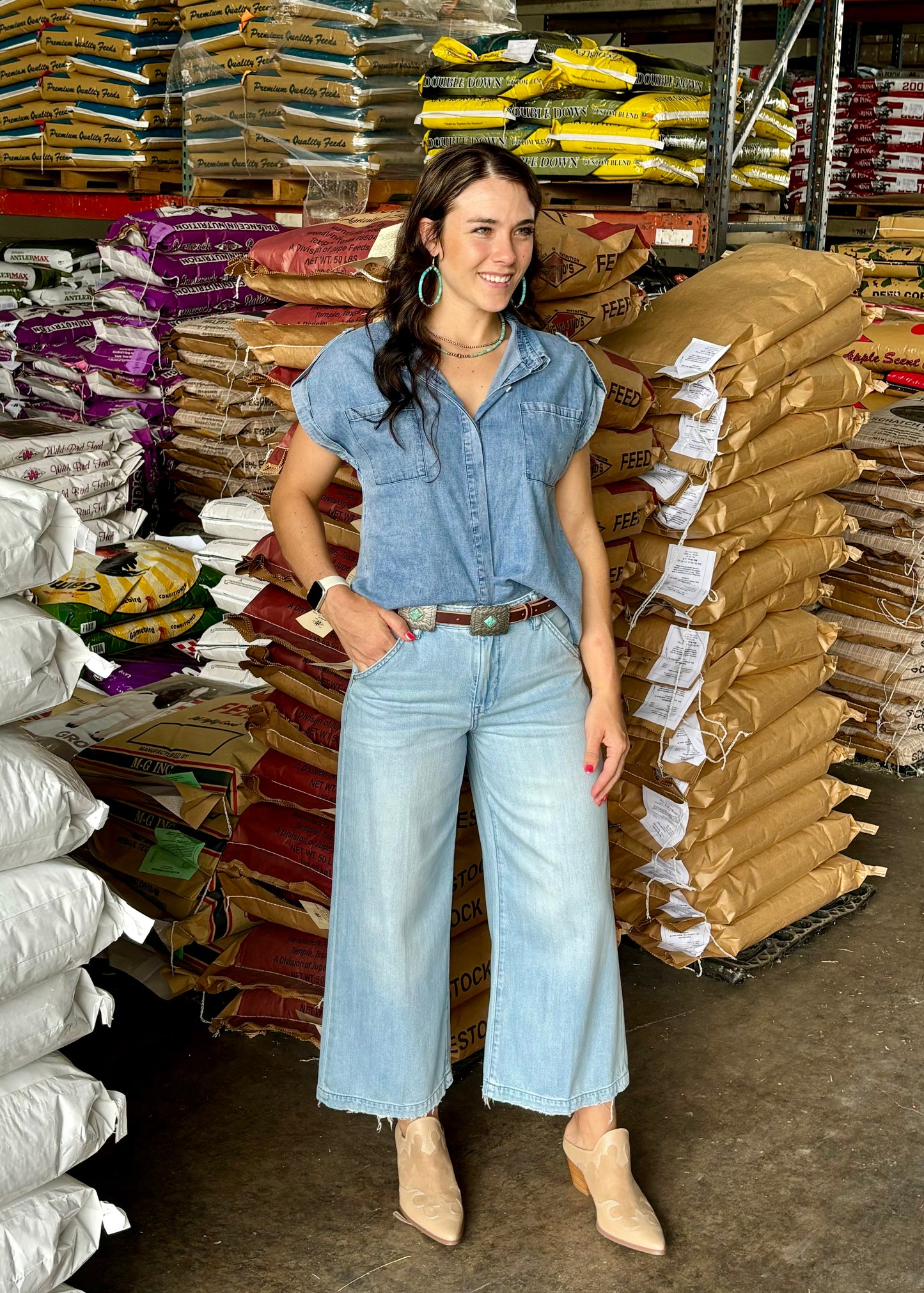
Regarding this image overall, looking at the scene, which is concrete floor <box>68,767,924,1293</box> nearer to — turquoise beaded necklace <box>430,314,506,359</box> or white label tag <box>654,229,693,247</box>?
turquoise beaded necklace <box>430,314,506,359</box>

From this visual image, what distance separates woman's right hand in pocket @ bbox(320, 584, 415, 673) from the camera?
7.00 ft

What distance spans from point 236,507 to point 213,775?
1606mm

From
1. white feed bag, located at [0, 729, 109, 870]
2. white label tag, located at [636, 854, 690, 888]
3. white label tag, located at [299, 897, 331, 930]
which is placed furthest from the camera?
white label tag, located at [636, 854, 690, 888]

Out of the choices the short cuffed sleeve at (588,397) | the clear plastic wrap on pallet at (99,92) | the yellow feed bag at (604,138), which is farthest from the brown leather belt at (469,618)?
the clear plastic wrap on pallet at (99,92)

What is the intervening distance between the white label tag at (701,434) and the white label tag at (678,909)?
1041 mm

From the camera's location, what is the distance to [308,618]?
2.44m

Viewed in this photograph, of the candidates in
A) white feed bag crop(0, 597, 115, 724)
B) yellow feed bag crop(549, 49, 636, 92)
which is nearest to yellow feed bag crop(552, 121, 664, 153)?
yellow feed bag crop(549, 49, 636, 92)

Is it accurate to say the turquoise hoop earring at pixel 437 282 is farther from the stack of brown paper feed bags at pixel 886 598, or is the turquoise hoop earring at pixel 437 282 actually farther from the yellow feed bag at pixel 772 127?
the yellow feed bag at pixel 772 127

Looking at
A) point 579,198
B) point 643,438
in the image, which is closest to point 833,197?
point 579,198

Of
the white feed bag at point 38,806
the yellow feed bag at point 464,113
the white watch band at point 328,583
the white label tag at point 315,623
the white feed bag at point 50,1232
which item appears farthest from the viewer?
the yellow feed bag at point 464,113

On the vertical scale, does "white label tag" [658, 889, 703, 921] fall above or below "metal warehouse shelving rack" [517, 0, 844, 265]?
below

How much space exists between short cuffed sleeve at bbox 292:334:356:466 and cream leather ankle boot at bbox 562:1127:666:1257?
1275 millimetres

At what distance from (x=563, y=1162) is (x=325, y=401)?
1.49m

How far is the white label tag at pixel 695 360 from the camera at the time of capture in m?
2.95
